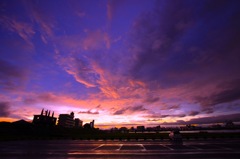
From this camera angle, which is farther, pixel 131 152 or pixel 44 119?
pixel 44 119

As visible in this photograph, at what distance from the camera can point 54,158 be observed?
1720 cm

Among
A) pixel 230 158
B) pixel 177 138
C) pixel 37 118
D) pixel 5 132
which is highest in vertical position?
pixel 37 118

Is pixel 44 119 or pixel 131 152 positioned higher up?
pixel 44 119

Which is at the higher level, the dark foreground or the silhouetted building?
the silhouetted building

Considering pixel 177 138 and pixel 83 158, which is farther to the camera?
pixel 177 138

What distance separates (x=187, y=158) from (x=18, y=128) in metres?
118

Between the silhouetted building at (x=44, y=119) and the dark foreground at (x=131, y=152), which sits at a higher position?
the silhouetted building at (x=44, y=119)

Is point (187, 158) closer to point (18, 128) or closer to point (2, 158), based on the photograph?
point (2, 158)

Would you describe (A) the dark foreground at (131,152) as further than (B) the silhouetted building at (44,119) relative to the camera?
No

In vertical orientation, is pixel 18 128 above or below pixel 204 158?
above

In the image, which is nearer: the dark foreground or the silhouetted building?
the dark foreground

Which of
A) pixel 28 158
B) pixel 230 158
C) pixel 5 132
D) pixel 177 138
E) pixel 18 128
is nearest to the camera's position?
pixel 230 158

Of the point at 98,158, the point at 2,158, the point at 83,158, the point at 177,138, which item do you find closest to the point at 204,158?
the point at 98,158

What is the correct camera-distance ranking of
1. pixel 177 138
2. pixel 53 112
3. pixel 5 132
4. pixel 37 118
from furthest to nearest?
pixel 53 112 → pixel 37 118 → pixel 5 132 → pixel 177 138
